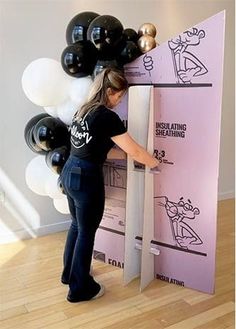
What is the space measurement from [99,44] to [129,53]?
0.77 ft

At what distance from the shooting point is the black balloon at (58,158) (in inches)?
92.7

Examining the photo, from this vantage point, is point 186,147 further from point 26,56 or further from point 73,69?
point 26,56

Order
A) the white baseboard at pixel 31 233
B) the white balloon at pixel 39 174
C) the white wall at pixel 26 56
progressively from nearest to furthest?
the white balloon at pixel 39 174
the white wall at pixel 26 56
the white baseboard at pixel 31 233

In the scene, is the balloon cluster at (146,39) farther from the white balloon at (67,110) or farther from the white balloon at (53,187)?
the white balloon at (53,187)

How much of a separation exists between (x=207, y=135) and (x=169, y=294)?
1037mm

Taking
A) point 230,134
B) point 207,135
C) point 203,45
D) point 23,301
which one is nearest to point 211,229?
point 207,135

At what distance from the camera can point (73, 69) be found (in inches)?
87.0

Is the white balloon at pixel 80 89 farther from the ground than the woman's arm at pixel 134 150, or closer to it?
farther from the ground

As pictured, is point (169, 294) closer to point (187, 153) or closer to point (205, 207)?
point (205, 207)

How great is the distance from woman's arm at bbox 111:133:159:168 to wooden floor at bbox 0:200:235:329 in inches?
33.3

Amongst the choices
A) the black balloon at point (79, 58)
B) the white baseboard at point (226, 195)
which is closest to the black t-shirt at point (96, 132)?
the black balloon at point (79, 58)

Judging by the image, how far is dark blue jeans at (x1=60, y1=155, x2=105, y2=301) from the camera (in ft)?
6.73

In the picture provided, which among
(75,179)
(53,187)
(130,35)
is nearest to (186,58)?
(130,35)

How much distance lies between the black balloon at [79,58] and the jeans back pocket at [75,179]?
2.05 ft
